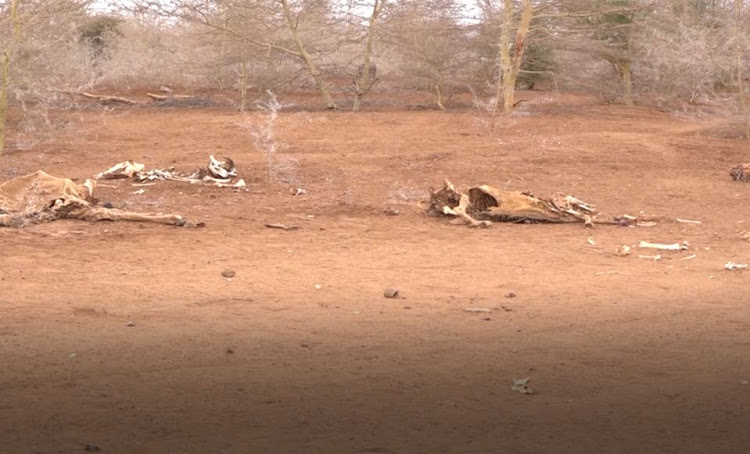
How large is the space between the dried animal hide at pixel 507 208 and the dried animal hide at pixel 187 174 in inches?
102

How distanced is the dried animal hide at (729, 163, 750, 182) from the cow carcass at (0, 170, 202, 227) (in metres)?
7.42

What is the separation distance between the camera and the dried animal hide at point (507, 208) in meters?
10.2

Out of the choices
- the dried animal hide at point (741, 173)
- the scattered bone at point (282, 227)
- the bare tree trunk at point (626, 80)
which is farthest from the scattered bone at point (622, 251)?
the bare tree trunk at point (626, 80)

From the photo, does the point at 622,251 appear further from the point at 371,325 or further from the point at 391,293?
the point at 371,325

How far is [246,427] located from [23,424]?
2.92ft

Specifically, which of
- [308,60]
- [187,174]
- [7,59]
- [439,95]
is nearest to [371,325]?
[187,174]

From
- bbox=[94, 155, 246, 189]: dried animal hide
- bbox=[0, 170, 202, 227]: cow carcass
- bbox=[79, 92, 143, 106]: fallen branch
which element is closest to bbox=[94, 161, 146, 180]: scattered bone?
bbox=[94, 155, 246, 189]: dried animal hide

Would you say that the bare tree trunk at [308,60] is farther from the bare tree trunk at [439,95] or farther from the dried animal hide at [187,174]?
the dried animal hide at [187,174]

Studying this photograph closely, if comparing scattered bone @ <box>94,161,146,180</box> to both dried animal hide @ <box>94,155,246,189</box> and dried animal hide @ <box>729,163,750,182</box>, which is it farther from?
dried animal hide @ <box>729,163,750,182</box>

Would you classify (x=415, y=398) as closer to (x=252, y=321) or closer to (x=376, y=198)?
(x=252, y=321)

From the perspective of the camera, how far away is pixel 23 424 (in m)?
3.87

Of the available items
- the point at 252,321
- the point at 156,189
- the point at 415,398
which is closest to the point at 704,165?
the point at 156,189

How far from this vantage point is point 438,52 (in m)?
23.4

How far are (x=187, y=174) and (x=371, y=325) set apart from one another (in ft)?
23.0
